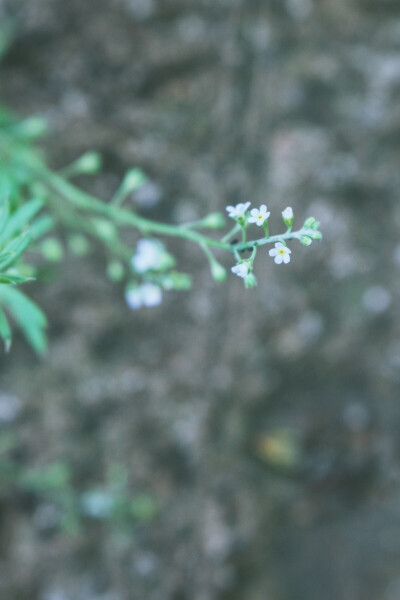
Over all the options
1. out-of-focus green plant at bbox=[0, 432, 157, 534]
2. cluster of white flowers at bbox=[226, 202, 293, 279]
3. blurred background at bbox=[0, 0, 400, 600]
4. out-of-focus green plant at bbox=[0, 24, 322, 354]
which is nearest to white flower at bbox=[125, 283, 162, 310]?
out-of-focus green plant at bbox=[0, 24, 322, 354]

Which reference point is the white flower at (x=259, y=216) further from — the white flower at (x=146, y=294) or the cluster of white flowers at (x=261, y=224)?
the white flower at (x=146, y=294)

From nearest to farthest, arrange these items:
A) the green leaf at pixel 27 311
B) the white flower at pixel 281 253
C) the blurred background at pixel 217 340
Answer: the white flower at pixel 281 253 < the green leaf at pixel 27 311 < the blurred background at pixel 217 340

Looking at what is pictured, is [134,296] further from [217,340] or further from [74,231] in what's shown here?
[217,340]

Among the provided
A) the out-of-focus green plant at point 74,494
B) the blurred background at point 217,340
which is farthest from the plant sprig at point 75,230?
the out-of-focus green plant at point 74,494

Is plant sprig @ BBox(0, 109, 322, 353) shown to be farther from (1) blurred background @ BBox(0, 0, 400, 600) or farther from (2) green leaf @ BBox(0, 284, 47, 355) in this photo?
(1) blurred background @ BBox(0, 0, 400, 600)

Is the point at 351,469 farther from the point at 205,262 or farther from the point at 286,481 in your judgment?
the point at 205,262

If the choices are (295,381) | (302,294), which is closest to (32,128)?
(302,294)
